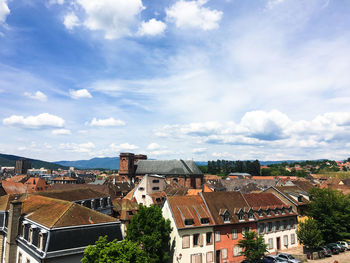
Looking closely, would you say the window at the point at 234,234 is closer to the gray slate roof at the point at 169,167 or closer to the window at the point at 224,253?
the window at the point at 224,253

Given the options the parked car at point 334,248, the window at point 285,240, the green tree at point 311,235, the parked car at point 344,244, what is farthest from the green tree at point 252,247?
the parked car at point 344,244

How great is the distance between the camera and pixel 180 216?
133 ft

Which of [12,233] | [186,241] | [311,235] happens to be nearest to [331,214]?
[311,235]

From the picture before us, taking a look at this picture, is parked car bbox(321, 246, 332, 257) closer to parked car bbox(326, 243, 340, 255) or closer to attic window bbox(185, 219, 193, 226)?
parked car bbox(326, 243, 340, 255)

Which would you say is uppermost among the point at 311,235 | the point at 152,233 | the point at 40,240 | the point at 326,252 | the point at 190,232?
the point at 40,240

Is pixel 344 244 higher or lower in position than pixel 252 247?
lower

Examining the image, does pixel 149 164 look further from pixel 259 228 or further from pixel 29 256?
pixel 29 256

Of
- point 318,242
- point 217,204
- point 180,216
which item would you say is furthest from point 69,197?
point 318,242

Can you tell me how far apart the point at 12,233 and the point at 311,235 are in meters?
47.3

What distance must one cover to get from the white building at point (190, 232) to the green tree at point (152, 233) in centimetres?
154

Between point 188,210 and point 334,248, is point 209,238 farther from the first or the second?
point 334,248

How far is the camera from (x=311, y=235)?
43.5m

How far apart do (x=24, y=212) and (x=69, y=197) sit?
38.6 feet

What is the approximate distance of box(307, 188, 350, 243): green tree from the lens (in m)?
47.5
